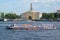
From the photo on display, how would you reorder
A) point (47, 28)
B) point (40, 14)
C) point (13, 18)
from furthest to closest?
point (40, 14)
point (13, 18)
point (47, 28)

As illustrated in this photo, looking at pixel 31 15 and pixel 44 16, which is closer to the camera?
pixel 44 16

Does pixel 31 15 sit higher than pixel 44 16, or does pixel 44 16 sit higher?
pixel 31 15

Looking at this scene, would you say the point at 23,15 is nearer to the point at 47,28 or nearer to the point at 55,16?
the point at 55,16

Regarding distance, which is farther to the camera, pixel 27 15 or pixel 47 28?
pixel 27 15

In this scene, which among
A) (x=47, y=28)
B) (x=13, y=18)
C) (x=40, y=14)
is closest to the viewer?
(x=47, y=28)

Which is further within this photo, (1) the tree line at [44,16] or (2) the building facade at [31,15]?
(2) the building facade at [31,15]

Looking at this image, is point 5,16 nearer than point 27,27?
No

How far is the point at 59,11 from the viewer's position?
161 meters

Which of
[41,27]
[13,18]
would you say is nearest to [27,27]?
[41,27]

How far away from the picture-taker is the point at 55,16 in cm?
15112

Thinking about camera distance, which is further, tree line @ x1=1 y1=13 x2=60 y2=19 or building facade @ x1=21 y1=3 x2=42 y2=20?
building facade @ x1=21 y1=3 x2=42 y2=20

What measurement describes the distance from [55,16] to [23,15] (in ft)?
62.1

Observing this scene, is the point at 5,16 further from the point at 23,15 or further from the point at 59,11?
the point at 59,11

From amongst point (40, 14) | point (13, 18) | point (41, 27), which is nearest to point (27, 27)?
point (41, 27)
